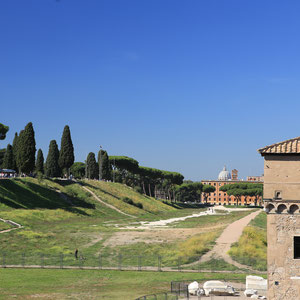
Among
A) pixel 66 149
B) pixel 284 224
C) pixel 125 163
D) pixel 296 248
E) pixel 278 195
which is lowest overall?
pixel 296 248

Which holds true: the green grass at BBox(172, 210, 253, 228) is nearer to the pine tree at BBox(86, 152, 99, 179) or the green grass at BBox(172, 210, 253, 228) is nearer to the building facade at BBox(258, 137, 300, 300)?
the building facade at BBox(258, 137, 300, 300)

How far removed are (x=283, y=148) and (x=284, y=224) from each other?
467 centimetres

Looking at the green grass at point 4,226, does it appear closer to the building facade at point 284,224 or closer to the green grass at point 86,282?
the green grass at point 86,282

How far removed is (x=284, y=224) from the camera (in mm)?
28938

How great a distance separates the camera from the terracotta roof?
29.0 metres

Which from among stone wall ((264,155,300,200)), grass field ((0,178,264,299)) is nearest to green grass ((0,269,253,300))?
grass field ((0,178,264,299))

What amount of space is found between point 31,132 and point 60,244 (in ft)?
146

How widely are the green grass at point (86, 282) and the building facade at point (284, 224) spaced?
11.4 metres

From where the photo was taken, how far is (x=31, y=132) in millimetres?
99625

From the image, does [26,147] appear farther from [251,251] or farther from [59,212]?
[251,251]

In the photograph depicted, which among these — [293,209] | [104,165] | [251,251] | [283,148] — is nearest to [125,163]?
[104,165]

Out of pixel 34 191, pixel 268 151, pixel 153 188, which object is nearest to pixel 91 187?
pixel 34 191

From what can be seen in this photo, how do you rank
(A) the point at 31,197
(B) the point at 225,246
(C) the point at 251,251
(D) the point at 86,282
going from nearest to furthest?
1. (D) the point at 86,282
2. (C) the point at 251,251
3. (B) the point at 225,246
4. (A) the point at 31,197

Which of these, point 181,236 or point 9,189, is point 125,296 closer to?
point 181,236
